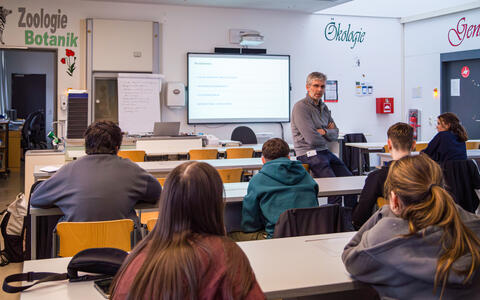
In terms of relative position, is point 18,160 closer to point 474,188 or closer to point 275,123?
point 275,123

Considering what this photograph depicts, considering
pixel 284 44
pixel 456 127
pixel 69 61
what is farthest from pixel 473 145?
pixel 69 61

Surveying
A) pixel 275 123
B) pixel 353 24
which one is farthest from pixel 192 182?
pixel 353 24

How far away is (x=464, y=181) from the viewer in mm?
4410

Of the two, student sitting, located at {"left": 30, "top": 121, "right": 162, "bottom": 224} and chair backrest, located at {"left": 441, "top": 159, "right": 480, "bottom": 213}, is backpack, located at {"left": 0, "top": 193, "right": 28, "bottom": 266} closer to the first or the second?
student sitting, located at {"left": 30, "top": 121, "right": 162, "bottom": 224}

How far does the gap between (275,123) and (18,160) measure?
5580 mm

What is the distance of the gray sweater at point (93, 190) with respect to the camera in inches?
102

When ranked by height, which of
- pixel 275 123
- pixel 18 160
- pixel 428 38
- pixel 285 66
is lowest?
pixel 18 160

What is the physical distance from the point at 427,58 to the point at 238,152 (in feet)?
18.2

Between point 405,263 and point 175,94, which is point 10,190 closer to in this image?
point 175,94

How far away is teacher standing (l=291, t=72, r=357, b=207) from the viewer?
4.58m

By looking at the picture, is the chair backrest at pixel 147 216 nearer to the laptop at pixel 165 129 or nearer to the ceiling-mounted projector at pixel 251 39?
the laptop at pixel 165 129

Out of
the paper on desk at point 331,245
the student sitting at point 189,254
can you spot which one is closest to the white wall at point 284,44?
the paper on desk at point 331,245

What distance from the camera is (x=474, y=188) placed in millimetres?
4383

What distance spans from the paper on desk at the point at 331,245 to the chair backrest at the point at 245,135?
6.34 meters
